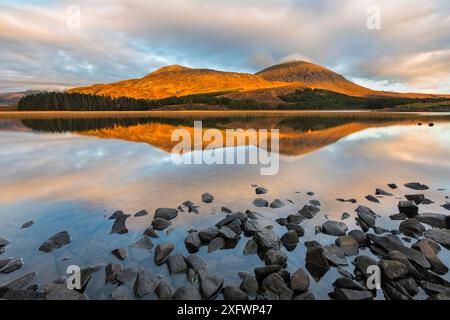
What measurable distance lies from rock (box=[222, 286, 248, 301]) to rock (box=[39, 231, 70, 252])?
5813 millimetres

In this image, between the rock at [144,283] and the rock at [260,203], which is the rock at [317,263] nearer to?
the rock at [260,203]

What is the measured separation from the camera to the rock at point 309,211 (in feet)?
34.8

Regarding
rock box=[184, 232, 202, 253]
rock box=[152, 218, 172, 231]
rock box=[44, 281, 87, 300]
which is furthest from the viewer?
rock box=[152, 218, 172, 231]

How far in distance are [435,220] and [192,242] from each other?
914cm

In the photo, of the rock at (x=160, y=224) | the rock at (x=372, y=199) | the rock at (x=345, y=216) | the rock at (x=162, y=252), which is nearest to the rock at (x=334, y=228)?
the rock at (x=345, y=216)

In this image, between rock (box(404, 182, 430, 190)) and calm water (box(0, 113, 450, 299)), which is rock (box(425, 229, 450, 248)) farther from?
rock (box(404, 182, 430, 190))

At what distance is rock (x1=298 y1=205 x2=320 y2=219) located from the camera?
1060cm

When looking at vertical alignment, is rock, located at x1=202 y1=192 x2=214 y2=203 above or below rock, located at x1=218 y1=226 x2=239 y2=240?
above

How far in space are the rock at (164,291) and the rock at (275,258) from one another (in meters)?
2.85

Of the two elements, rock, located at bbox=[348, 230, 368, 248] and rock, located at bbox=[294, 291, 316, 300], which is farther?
rock, located at bbox=[348, 230, 368, 248]

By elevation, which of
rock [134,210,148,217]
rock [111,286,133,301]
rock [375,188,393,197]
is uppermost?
rock [375,188,393,197]

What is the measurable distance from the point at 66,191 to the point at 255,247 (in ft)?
36.2

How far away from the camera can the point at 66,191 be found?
1385cm

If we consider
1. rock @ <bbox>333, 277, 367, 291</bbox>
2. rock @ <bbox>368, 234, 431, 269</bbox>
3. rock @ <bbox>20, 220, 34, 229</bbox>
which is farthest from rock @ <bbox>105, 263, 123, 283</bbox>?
rock @ <bbox>368, 234, 431, 269</bbox>
